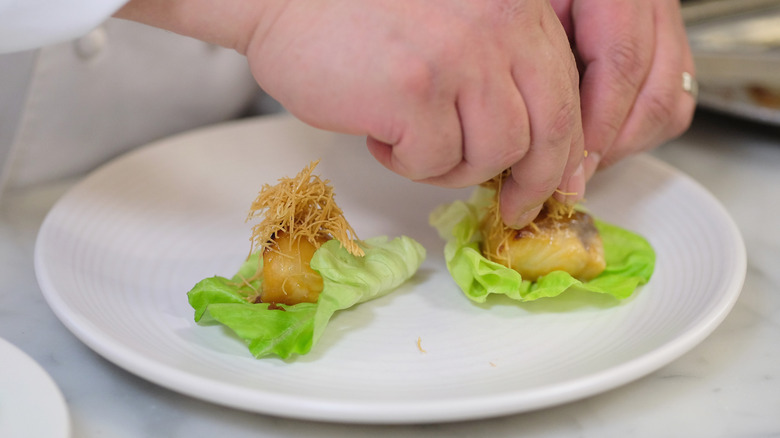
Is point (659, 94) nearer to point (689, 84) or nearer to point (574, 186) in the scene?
point (689, 84)

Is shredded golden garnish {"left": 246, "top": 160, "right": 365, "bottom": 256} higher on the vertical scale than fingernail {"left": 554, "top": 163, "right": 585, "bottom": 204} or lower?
lower

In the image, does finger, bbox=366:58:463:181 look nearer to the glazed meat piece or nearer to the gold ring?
the glazed meat piece

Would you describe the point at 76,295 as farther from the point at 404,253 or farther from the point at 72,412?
the point at 404,253

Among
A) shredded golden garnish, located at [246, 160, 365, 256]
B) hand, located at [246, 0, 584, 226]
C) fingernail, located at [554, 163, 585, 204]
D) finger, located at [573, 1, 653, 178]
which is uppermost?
hand, located at [246, 0, 584, 226]


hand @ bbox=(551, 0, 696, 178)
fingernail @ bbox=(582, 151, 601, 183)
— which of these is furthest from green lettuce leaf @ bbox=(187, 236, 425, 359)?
hand @ bbox=(551, 0, 696, 178)

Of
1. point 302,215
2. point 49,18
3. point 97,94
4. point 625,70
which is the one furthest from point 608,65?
point 97,94

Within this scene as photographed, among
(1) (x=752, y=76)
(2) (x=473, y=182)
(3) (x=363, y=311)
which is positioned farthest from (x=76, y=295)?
(1) (x=752, y=76)

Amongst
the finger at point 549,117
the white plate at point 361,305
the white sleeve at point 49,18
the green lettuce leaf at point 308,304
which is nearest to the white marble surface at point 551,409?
the white plate at point 361,305
